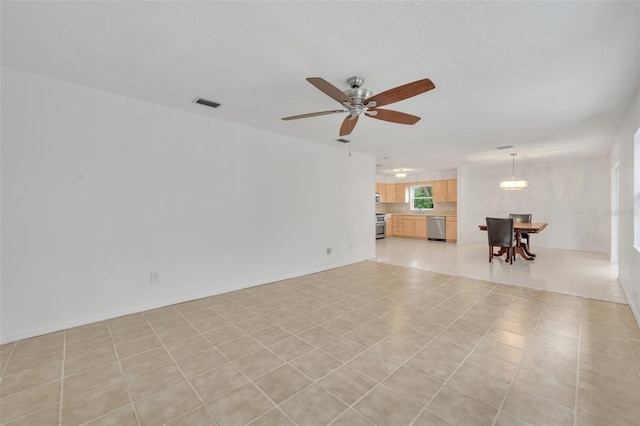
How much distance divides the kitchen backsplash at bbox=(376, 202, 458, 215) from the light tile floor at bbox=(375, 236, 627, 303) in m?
1.84

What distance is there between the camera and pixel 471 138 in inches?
188

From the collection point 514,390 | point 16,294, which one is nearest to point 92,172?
point 16,294

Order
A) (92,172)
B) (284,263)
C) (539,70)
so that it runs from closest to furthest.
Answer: (539,70), (92,172), (284,263)

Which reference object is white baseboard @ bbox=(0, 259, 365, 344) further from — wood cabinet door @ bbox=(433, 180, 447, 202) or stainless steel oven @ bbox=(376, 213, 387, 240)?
wood cabinet door @ bbox=(433, 180, 447, 202)

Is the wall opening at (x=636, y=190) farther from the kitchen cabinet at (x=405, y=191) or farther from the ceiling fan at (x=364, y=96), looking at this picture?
the kitchen cabinet at (x=405, y=191)

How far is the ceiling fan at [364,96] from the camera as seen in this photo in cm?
204

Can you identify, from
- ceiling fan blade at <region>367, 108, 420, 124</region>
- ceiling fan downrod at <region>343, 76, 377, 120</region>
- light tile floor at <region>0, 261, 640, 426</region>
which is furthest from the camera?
ceiling fan blade at <region>367, 108, 420, 124</region>

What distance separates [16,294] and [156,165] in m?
1.73

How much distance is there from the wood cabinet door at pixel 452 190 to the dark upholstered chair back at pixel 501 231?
316cm

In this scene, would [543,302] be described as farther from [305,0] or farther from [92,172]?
[92,172]

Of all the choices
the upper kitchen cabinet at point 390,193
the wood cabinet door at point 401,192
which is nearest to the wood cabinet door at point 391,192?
the upper kitchen cabinet at point 390,193

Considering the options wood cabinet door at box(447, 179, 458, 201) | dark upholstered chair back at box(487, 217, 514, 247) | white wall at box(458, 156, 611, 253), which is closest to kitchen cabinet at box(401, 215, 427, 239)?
wood cabinet door at box(447, 179, 458, 201)

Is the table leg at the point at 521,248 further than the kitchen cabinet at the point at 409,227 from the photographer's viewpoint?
No

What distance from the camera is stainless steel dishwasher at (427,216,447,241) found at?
8.98 meters
